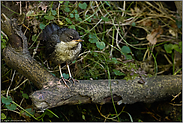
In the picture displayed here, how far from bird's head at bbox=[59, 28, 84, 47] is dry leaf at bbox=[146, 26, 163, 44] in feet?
4.05

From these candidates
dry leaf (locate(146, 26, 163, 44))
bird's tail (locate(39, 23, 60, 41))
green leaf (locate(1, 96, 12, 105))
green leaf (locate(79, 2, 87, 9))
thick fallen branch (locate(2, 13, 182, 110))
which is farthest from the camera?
dry leaf (locate(146, 26, 163, 44))

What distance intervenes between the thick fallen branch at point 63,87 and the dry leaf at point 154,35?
0.68m

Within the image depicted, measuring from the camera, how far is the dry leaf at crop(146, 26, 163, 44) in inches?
127

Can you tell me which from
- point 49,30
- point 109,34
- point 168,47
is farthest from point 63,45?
point 168,47

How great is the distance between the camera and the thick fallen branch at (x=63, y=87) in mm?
2348

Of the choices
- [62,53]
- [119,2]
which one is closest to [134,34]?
[119,2]

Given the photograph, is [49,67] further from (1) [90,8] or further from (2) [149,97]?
(2) [149,97]

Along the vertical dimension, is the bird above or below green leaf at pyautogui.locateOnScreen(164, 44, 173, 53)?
above

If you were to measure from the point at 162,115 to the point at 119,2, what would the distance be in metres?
1.93

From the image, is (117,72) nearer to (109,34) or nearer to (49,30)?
(109,34)

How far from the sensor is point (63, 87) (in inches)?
95.4

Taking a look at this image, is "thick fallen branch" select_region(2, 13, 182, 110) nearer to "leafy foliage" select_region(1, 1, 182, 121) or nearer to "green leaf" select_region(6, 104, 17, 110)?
"leafy foliage" select_region(1, 1, 182, 121)

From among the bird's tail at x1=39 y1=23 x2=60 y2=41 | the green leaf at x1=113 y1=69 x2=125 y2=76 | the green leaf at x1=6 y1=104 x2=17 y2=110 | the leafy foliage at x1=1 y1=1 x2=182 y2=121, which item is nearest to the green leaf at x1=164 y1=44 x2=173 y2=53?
the leafy foliage at x1=1 y1=1 x2=182 y2=121

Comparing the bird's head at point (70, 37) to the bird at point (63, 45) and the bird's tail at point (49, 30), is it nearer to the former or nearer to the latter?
the bird at point (63, 45)
